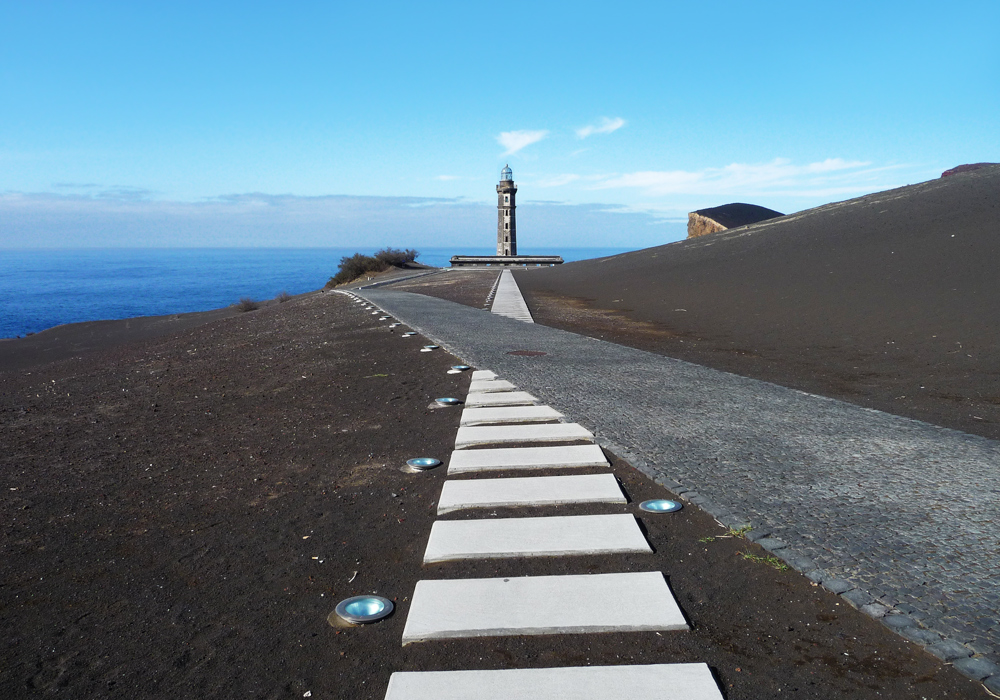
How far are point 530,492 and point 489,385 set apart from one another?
125 inches

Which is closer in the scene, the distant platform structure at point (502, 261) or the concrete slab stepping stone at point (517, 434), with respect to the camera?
the concrete slab stepping stone at point (517, 434)

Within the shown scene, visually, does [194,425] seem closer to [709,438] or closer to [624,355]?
[709,438]

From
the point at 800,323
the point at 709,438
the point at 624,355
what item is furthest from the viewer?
the point at 800,323

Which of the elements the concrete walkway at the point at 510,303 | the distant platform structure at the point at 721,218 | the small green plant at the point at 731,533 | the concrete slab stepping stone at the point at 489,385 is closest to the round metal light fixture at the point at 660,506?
the small green plant at the point at 731,533

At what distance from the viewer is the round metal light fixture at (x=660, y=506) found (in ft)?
13.0

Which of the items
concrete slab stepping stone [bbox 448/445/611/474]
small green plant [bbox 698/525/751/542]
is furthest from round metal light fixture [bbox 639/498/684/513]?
concrete slab stepping stone [bbox 448/445/611/474]

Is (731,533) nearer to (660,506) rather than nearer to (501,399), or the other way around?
(660,506)

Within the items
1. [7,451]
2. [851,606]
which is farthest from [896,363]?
[7,451]

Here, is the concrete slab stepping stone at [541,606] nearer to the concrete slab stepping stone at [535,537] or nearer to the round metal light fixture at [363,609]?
the round metal light fixture at [363,609]

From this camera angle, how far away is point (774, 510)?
3.91m

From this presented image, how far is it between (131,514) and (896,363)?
1002 centimetres

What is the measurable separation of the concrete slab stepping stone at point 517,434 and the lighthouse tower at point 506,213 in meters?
59.2

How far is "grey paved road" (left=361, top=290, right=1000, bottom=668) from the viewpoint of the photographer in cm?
304

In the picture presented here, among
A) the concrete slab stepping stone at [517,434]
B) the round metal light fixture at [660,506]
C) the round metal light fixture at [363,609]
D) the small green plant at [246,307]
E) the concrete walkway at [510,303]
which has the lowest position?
the small green plant at [246,307]
